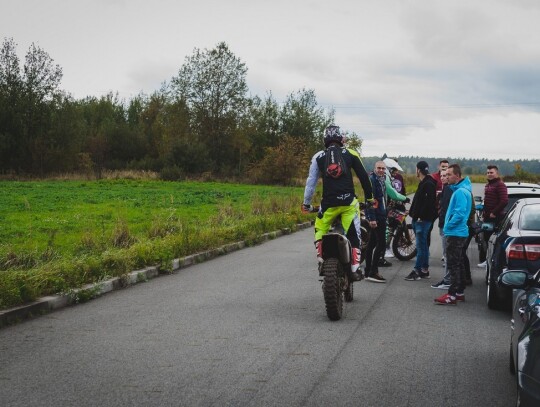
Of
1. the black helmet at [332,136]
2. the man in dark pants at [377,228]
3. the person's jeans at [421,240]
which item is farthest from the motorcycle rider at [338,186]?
the person's jeans at [421,240]

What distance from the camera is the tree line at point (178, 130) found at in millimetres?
56219

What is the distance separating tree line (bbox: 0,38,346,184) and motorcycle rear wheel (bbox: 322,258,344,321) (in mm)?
48049

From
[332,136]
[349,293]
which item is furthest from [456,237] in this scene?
[332,136]

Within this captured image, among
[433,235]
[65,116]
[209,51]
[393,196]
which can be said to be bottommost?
[433,235]

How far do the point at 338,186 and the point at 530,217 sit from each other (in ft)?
8.27

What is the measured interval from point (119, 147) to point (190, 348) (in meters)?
68.5

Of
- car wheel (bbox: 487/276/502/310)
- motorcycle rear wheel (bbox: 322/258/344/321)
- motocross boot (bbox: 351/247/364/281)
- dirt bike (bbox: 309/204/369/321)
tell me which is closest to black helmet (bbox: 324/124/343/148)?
dirt bike (bbox: 309/204/369/321)

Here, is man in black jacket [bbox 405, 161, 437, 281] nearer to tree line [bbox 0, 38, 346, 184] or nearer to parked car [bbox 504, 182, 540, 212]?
parked car [bbox 504, 182, 540, 212]

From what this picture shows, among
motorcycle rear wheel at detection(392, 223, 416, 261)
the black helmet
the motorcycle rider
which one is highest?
the black helmet

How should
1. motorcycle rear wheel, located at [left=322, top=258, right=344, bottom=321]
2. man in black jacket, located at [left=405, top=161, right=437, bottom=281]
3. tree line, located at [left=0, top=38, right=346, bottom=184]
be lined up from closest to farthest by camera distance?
1. motorcycle rear wheel, located at [left=322, top=258, right=344, bottom=321]
2. man in black jacket, located at [left=405, top=161, right=437, bottom=281]
3. tree line, located at [left=0, top=38, right=346, bottom=184]

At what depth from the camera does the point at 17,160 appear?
55.5 metres

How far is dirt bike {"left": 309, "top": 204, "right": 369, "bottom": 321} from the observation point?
291 inches

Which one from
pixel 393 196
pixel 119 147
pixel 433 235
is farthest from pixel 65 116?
pixel 393 196

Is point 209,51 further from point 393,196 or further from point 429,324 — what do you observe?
point 429,324
